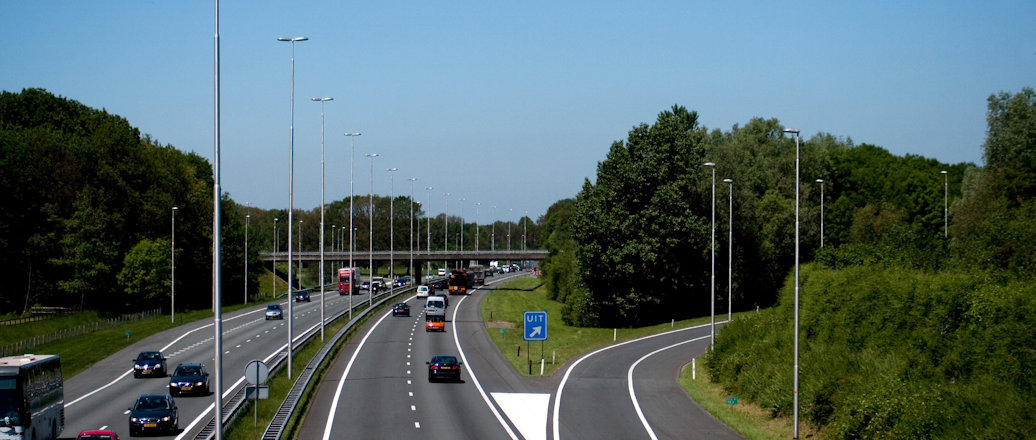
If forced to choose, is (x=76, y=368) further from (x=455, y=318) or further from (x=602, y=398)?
(x=455, y=318)

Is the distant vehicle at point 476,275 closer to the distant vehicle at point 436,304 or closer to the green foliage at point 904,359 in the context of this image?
the distant vehicle at point 436,304

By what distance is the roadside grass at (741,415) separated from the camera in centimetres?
3391

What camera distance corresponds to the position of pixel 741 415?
37.8 meters

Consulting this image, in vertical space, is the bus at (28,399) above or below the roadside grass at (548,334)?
above

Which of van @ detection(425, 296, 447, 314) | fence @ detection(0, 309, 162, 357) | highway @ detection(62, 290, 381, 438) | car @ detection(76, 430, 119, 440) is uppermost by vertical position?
car @ detection(76, 430, 119, 440)

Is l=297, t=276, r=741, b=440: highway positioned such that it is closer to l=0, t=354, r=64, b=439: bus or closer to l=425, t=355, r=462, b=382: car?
l=425, t=355, r=462, b=382: car

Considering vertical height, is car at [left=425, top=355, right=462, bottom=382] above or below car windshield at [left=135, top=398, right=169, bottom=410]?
below

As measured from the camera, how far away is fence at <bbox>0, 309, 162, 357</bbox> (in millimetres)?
65713

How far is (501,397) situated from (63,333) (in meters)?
47.9

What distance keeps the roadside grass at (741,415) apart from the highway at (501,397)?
57cm

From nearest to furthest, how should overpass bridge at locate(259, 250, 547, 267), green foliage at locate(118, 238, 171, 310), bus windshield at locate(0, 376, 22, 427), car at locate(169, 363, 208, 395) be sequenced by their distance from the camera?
bus windshield at locate(0, 376, 22, 427)
car at locate(169, 363, 208, 395)
green foliage at locate(118, 238, 171, 310)
overpass bridge at locate(259, 250, 547, 267)

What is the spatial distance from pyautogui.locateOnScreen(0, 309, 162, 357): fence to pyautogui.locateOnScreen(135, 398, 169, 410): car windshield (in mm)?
35256

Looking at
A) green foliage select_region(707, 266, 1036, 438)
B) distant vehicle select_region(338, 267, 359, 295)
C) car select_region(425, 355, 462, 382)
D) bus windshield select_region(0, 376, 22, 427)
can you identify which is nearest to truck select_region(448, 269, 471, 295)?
distant vehicle select_region(338, 267, 359, 295)

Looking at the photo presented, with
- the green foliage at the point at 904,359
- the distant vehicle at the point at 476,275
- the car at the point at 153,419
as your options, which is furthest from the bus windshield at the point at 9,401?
the distant vehicle at the point at 476,275
